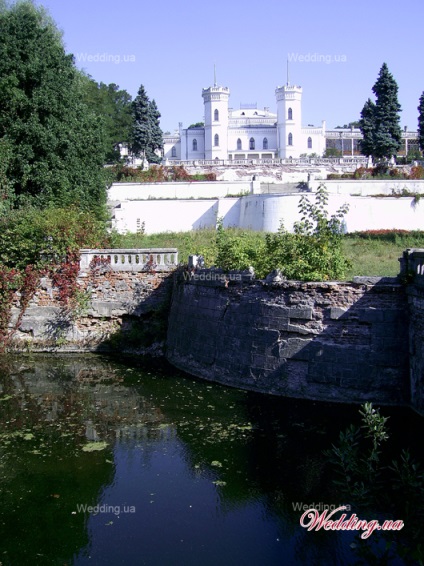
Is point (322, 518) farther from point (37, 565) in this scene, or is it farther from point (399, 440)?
point (37, 565)

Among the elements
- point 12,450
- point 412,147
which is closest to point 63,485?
point 12,450

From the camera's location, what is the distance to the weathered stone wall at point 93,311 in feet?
60.0

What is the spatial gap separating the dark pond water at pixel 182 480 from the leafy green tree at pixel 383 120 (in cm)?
3671

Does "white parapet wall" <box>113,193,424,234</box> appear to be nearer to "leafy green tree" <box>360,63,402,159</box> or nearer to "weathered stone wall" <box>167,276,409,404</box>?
"leafy green tree" <box>360,63,402,159</box>

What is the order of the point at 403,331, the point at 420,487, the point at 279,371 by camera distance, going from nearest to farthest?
the point at 420,487 → the point at 403,331 → the point at 279,371

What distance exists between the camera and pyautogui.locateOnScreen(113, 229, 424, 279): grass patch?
17.3 meters

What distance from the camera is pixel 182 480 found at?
9812mm

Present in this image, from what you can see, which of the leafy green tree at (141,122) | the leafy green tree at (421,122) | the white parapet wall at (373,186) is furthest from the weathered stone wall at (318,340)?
the leafy green tree at (141,122)

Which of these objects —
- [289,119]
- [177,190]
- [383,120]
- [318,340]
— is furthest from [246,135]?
[318,340]

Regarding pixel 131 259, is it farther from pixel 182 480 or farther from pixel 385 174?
pixel 385 174

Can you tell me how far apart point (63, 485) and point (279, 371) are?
5377 millimetres

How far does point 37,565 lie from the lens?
7691 millimetres

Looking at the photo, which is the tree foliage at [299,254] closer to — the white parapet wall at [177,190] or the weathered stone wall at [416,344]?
the weathered stone wall at [416,344]

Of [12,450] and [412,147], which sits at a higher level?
[412,147]
